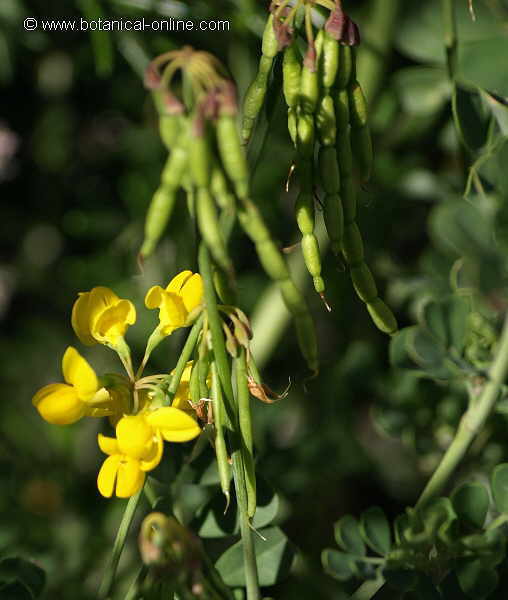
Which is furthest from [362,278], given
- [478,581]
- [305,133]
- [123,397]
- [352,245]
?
[478,581]

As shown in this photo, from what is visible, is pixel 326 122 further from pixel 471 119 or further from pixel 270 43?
pixel 471 119

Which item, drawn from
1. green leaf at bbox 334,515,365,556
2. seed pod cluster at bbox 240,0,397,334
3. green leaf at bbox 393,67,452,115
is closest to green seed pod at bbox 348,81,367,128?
seed pod cluster at bbox 240,0,397,334

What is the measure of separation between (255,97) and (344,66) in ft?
0.26

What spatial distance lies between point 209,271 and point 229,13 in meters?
0.81

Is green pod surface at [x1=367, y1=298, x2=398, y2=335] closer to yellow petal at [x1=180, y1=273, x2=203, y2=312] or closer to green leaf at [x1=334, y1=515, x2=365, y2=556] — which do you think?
yellow petal at [x1=180, y1=273, x2=203, y2=312]

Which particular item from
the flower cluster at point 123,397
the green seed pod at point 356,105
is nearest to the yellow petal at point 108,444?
the flower cluster at point 123,397

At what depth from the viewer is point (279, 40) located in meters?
0.66

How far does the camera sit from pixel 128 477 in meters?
0.68

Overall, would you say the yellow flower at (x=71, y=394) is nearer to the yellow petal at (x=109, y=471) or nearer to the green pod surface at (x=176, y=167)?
the yellow petal at (x=109, y=471)

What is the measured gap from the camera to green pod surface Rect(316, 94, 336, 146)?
68 cm

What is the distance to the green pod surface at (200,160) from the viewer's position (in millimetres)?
555

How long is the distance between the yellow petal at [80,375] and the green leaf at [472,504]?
40 cm

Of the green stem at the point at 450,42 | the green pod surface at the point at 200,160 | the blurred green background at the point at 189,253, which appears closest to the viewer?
the green pod surface at the point at 200,160

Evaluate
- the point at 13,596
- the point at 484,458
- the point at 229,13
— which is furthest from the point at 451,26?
the point at 13,596
